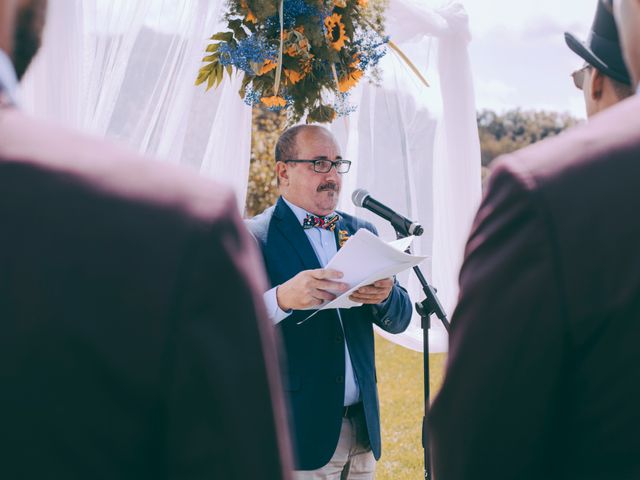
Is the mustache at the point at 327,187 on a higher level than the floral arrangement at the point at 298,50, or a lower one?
lower

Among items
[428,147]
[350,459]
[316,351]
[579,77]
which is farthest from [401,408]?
[579,77]

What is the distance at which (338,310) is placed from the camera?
3.39m

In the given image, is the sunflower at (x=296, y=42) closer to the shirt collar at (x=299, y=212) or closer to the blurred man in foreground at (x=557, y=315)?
the shirt collar at (x=299, y=212)

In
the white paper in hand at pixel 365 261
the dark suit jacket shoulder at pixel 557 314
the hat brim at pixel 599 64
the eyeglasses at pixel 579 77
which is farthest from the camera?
the white paper in hand at pixel 365 261

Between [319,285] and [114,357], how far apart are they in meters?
2.14

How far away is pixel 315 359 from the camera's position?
129 inches

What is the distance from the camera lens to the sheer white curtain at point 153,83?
3389mm

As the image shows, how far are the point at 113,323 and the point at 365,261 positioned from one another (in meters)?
2.07

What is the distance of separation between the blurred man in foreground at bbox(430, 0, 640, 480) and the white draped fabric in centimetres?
252

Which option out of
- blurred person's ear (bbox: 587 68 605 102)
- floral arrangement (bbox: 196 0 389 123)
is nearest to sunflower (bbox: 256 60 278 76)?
floral arrangement (bbox: 196 0 389 123)

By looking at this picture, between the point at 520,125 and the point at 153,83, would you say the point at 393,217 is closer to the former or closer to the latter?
the point at 153,83

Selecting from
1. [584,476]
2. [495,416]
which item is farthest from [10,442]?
[584,476]

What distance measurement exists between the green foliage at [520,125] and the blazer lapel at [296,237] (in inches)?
2300

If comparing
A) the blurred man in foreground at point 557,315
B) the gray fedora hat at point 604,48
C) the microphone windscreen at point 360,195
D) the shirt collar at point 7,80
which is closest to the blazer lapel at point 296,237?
the microphone windscreen at point 360,195
